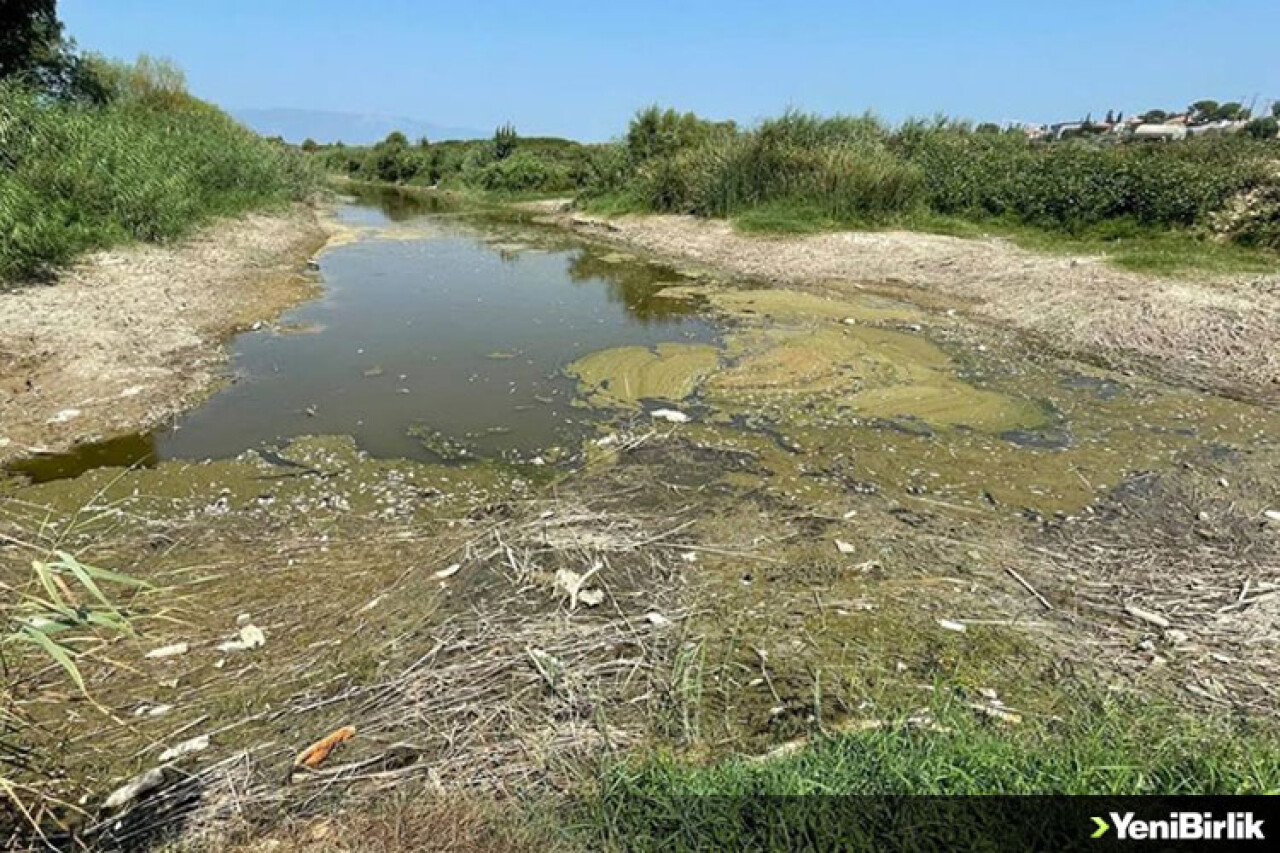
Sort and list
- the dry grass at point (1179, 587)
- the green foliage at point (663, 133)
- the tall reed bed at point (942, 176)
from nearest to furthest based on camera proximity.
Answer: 1. the dry grass at point (1179, 587)
2. the tall reed bed at point (942, 176)
3. the green foliage at point (663, 133)

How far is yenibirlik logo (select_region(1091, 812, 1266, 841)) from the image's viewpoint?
1802 mm

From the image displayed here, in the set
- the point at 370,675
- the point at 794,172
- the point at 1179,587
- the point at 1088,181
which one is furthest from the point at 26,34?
the point at 1088,181

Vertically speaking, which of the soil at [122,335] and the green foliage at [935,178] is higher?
the green foliage at [935,178]

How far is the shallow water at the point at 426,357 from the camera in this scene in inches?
223

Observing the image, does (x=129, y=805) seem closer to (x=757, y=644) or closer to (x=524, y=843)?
(x=524, y=843)

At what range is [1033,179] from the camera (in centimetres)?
1510

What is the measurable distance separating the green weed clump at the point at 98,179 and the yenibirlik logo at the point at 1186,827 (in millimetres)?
11486

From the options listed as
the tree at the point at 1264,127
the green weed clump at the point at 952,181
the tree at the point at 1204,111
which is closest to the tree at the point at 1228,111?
the tree at the point at 1204,111

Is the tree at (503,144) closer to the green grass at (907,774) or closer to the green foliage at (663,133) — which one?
the green foliage at (663,133)

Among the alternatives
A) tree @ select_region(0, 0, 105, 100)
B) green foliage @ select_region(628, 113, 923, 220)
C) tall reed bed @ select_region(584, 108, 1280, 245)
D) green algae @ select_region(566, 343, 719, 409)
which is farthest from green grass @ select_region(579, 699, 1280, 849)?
tree @ select_region(0, 0, 105, 100)

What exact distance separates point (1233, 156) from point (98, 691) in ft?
64.9

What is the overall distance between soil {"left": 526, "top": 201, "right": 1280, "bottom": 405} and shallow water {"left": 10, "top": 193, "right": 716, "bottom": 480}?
2.72 meters

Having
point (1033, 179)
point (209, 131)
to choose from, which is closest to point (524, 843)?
point (1033, 179)

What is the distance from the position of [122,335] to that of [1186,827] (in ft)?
30.6
